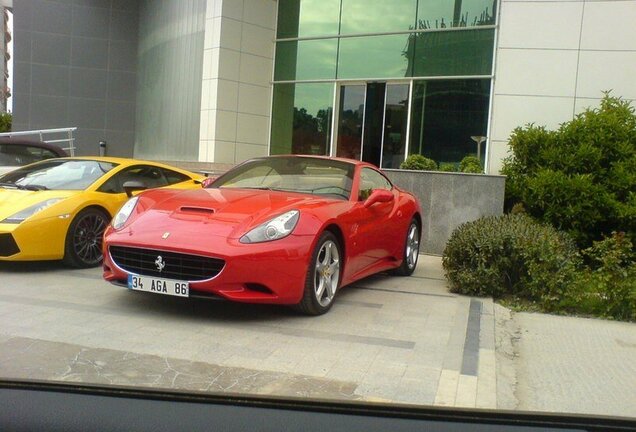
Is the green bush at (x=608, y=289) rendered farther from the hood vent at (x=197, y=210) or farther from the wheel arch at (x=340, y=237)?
the hood vent at (x=197, y=210)

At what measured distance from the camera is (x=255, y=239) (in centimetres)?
483

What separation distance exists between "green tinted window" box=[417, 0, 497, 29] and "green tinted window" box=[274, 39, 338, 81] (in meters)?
2.28

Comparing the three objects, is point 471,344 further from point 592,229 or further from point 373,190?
point 592,229

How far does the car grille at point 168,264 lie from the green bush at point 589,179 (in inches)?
228

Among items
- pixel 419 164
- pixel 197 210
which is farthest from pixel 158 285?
pixel 419 164

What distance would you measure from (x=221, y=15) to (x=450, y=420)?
1428cm

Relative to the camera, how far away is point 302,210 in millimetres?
5180

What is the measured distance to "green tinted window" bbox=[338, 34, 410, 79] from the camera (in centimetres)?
1354

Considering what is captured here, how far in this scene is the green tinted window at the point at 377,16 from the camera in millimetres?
13445

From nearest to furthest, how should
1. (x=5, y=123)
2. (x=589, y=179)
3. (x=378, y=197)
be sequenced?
1. (x=378, y=197)
2. (x=589, y=179)
3. (x=5, y=123)

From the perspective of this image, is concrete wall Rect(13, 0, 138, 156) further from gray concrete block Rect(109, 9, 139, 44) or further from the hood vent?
the hood vent

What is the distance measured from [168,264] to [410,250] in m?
3.62

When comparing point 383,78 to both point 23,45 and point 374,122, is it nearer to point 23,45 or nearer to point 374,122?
point 374,122

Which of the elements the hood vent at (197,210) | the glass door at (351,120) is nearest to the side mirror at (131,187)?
the hood vent at (197,210)
